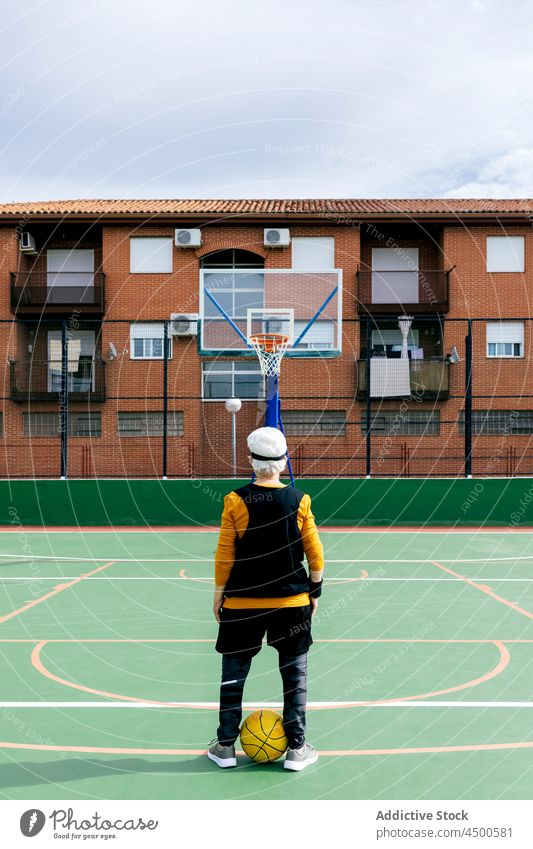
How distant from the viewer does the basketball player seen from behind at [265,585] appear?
4301 mm

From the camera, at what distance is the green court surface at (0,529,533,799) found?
4.21 meters

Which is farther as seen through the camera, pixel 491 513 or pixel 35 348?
pixel 35 348

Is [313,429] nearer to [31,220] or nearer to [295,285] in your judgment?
[295,285]


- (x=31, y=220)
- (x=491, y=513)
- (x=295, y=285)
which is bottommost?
(x=491, y=513)

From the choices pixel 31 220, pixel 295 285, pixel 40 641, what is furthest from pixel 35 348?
pixel 40 641

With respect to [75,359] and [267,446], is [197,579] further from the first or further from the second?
[75,359]

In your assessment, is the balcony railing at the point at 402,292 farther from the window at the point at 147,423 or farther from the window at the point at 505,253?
the window at the point at 147,423

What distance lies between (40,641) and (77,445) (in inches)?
816

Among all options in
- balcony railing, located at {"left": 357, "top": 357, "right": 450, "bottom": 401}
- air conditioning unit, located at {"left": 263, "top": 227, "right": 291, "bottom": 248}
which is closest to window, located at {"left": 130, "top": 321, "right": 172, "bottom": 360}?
air conditioning unit, located at {"left": 263, "top": 227, "right": 291, "bottom": 248}

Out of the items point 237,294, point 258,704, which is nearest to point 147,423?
point 237,294

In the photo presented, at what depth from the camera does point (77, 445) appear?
27.7 m

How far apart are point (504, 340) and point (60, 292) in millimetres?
16351

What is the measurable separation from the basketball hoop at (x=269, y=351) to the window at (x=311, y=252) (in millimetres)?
13379

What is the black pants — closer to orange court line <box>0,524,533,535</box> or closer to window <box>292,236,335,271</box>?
orange court line <box>0,524,533,535</box>
